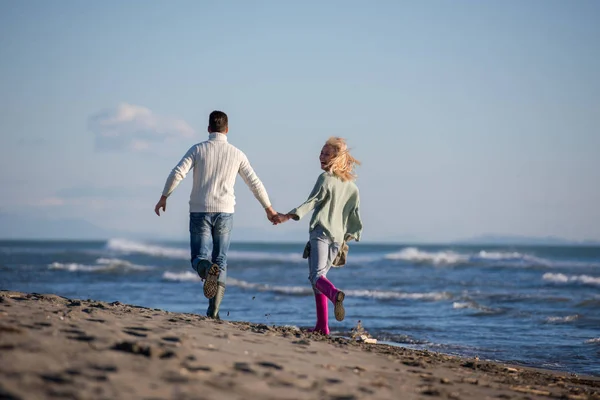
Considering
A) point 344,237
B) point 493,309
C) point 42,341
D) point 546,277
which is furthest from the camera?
point 546,277

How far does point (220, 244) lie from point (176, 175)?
2.57 feet

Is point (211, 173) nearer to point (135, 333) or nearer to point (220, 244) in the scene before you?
point (220, 244)

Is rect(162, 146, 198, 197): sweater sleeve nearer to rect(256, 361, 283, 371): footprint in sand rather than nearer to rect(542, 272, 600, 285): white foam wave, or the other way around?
rect(256, 361, 283, 371): footprint in sand

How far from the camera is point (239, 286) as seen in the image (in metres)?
19.2

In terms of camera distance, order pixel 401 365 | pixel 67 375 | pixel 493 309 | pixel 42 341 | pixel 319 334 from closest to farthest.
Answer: pixel 67 375 → pixel 42 341 → pixel 401 365 → pixel 319 334 → pixel 493 309

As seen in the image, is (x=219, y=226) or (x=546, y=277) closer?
(x=219, y=226)

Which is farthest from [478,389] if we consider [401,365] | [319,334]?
[319,334]

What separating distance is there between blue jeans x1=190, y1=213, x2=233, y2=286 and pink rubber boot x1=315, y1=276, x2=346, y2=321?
37.8 inches

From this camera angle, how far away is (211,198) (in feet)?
22.5

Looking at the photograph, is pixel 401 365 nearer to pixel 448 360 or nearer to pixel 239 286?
pixel 448 360

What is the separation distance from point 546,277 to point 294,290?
9559 mm

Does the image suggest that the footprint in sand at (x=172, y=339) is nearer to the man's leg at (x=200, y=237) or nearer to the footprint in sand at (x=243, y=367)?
the footprint in sand at (x=243, y=367)

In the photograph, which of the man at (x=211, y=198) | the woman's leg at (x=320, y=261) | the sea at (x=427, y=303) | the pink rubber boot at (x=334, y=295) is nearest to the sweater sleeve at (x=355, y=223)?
the woman's leg at (x=320, y=261)

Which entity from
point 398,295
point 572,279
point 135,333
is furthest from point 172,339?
point 572,279
